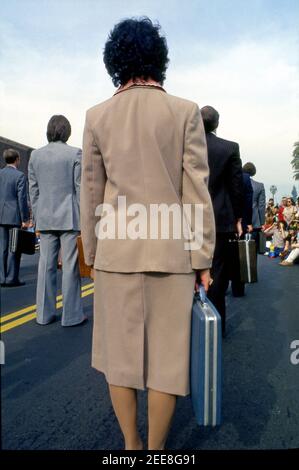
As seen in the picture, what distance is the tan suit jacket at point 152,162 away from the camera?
5.22ft

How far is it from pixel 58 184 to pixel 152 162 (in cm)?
253

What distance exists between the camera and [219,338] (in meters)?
1.53

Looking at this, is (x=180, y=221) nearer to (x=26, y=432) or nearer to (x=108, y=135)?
(x=108, y=135)

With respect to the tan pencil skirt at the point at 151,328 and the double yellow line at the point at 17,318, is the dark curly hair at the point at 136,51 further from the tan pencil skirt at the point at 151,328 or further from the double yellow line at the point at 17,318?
the double yellow line at the point at 17,318

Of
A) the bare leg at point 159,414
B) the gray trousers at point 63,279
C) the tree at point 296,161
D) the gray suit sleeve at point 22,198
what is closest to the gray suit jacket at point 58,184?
the gray trousers at point 63,279

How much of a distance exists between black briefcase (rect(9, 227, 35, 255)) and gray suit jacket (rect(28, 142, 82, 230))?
0.99 m

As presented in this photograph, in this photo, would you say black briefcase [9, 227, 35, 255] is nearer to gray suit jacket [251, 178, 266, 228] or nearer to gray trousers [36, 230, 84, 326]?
gray trousers [36, 230, 84, 326]

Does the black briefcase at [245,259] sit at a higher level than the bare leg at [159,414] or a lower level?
higher

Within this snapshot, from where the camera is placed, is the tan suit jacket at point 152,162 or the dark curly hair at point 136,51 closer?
the tan suit jacket at point 152,162

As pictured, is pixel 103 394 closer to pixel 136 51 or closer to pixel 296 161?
pixel 136 51

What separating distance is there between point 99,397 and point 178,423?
57 centimetres

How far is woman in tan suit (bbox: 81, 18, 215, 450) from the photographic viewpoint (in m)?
1.60

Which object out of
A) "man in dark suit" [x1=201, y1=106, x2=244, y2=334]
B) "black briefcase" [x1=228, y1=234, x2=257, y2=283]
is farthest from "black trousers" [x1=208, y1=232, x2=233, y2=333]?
"black briefcase" [x1=228, y1=234, x2=257, y2=283]

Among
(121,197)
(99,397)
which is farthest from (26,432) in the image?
(121,197)
